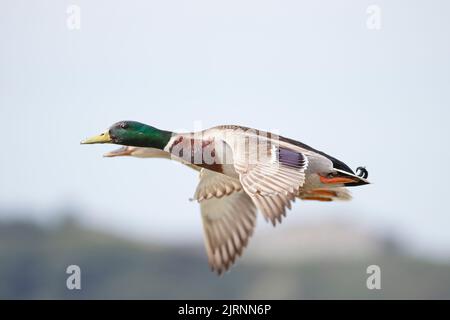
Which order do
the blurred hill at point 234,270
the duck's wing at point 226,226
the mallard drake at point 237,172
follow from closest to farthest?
the mallard drake at point 237,172 < the duck's wing at point 226,226 < the blurred hill at point 234,270

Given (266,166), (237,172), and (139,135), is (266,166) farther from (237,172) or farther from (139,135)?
(139,135)

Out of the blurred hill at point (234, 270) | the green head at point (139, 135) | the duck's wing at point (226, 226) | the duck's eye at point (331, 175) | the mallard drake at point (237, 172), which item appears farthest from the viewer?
the blurred hill at point (234, 270)

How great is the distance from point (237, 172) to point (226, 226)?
54.4 inches

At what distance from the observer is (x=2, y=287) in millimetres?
43656

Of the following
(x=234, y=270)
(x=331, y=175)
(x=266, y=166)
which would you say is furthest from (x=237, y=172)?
(x=234, y=270)

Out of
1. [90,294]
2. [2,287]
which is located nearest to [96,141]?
[90,294]

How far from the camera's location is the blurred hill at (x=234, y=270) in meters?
41.3

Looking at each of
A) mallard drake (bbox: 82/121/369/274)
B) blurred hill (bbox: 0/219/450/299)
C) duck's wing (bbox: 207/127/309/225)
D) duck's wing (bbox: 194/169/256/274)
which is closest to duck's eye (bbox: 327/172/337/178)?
mallard drake (bbox: 82/121/369/274)

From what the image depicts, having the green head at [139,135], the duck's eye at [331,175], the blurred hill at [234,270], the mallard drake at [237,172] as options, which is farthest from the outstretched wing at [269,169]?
the blurred hill at [234,270]

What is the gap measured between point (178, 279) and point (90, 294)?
5.68 metres

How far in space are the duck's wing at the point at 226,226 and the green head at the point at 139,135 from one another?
0.64 m

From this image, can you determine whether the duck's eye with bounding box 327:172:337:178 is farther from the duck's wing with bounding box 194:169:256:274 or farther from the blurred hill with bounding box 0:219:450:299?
the blurred hill with bounding box 0:219:450:299

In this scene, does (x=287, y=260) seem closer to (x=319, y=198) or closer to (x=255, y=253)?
(x=255, y=253)

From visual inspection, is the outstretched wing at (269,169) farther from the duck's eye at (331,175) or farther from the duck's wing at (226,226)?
the duck's wing at (226,226)
